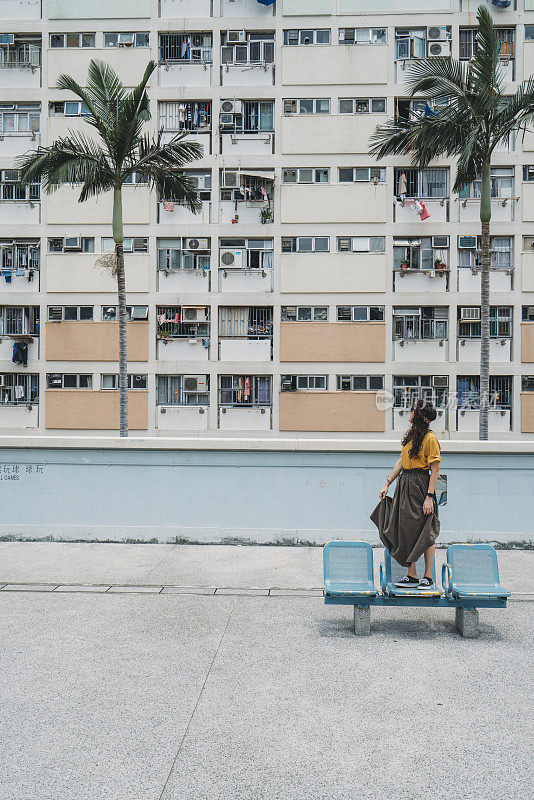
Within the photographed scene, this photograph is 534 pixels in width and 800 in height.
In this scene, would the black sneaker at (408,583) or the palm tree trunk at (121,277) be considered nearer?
the black sneaker at (408,583)

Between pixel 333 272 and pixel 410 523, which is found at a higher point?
pixel 333 272

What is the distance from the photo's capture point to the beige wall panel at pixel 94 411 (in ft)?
84.1

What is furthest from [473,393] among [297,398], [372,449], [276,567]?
[276,567]

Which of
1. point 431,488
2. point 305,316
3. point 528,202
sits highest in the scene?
point 528,202

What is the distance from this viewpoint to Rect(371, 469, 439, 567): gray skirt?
6609 mm

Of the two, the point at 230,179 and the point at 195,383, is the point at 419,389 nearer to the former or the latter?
the point at 195,383

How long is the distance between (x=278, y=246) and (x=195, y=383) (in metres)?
5.85

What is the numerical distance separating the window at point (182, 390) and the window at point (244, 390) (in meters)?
0.65

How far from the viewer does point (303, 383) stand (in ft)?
83.7

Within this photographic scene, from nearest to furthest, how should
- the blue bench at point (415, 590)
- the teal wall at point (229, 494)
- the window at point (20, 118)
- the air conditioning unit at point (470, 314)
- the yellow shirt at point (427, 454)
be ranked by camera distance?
the blue bench at point (415, 590)
the yellow shirt at point (427, 454)
the teal wall at point (229, 494)
the air conditioning unit at point (470, 314)
the window at point (20, 118)

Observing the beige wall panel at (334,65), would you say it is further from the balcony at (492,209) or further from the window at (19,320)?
the window at (19,320)

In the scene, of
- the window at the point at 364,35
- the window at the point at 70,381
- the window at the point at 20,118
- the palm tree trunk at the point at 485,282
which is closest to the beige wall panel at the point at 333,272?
the palm tree trunk at the point at 485,282

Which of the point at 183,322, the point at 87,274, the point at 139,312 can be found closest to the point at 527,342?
the point at 183,322

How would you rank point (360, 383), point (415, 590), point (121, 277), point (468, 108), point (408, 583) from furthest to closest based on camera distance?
point (360, 383), point (121, 277), point (468, 108), point (408, 583), point (415, 590)
